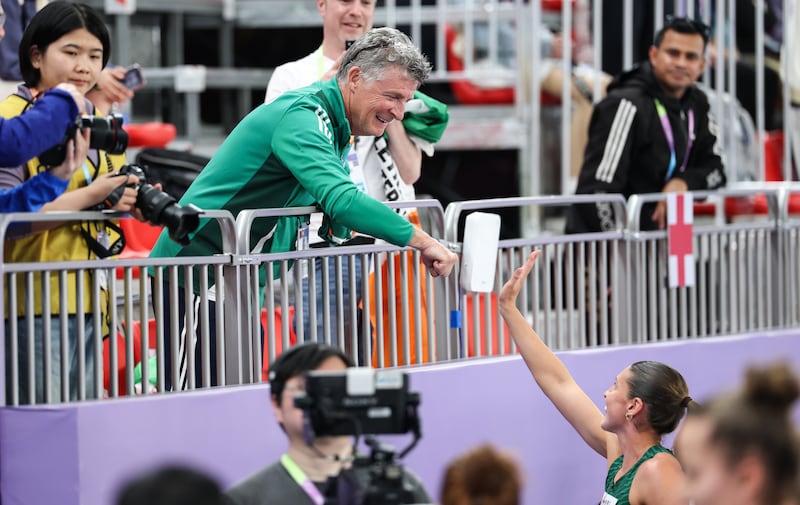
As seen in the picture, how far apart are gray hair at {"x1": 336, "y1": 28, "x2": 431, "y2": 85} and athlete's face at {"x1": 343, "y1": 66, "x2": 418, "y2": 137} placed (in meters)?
0.02

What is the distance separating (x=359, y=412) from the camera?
331cm

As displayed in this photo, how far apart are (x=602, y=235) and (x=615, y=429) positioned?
117 cm

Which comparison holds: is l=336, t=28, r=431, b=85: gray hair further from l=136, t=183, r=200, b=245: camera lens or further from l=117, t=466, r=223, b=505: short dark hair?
l=117, t=466, r=223, b=505: short dark hair

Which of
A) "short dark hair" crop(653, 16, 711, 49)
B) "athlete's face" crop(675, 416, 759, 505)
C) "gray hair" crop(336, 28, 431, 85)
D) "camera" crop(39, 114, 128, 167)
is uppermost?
"short dark hair" crop(653, 16, 711, 49)

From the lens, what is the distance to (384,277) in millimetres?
5359

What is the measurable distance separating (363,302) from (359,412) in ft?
6.19

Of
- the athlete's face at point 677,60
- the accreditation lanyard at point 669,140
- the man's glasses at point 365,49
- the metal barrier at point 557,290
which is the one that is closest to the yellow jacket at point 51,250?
the man's glasses at point 365,49

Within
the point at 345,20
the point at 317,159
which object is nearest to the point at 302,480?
the point at 317,159

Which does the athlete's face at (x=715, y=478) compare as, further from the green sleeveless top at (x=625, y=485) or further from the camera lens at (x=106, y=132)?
the camera lens at (x=106, y=132)

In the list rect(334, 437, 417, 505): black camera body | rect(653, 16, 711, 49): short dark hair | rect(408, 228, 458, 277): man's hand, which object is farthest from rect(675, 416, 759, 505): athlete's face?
rect(653, 16, 711, 49): short dark hair

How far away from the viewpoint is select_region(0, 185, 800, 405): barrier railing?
4.54 meters

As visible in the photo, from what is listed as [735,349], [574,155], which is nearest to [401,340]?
[735,349]

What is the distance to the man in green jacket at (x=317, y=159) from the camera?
459 cm

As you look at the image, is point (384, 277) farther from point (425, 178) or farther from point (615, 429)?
point (425, 178)
